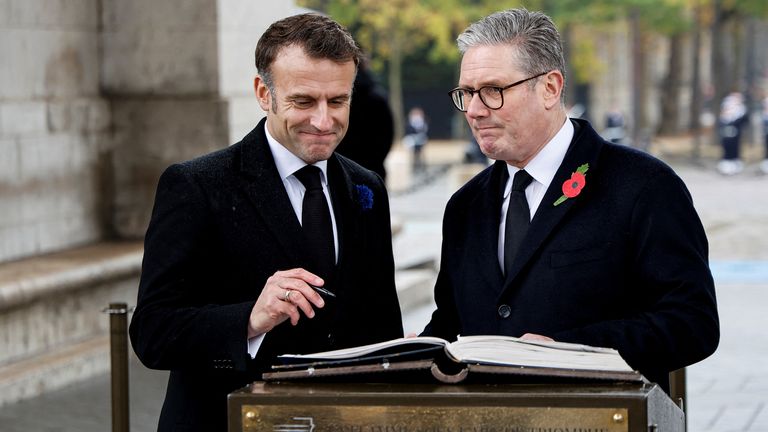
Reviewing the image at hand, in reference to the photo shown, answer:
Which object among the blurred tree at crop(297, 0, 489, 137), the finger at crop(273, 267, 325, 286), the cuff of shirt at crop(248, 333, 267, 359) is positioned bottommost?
the cuff of shirt at crop(248, 333, 267, 359)

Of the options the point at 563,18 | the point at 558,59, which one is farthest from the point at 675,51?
the point at 558,59

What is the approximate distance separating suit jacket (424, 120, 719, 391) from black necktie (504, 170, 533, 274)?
40mm

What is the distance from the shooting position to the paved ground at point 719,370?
738 centimetres

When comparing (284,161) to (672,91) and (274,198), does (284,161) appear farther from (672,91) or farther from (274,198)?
(672,91)

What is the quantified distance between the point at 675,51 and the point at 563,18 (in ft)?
32.5

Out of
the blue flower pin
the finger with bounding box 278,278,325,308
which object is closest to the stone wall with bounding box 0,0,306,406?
the blue flower pin

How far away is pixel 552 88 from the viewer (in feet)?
11.9

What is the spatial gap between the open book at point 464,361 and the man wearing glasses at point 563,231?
1.60ft

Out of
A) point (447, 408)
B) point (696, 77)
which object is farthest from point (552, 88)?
point (696, 77)

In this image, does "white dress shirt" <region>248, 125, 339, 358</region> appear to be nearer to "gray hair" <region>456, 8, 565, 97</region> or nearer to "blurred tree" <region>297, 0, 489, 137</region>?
"gray hair" <region>456, 8, 565, 97</region>

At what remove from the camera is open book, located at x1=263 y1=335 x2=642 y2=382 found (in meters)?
2.72

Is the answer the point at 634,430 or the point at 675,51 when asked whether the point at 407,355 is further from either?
the point at 675,51

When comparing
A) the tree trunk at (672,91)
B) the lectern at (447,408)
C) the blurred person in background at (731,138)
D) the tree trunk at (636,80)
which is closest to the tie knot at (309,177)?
the lectern at (447,408)

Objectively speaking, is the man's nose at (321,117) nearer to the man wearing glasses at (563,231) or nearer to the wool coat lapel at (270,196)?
the wool coat lapel at (270,196)
